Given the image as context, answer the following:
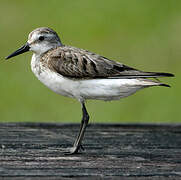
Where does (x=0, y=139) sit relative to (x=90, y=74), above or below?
below

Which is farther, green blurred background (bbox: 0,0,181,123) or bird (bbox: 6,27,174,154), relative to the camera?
green blurred background (bbox: 0,0,181,123)

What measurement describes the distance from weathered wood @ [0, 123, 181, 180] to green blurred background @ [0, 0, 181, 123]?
6532 mm

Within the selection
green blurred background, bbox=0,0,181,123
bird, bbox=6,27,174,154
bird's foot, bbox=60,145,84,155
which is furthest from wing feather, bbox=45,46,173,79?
green blurred background, bbox=0,0,181,123

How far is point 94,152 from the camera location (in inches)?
352

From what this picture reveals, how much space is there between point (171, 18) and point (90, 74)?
45.7 feet

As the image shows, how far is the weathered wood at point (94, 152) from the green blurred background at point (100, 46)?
653 centimetres

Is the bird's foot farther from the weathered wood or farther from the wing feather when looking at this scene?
the wing feather

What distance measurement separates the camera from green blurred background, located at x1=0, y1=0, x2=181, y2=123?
1786 cm

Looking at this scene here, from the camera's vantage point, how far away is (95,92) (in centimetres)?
904

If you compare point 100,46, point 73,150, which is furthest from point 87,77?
point 100,46

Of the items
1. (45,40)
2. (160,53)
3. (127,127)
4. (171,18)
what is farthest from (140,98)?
(45,40)

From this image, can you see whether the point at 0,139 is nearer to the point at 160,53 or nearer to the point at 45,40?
the point at 45,40

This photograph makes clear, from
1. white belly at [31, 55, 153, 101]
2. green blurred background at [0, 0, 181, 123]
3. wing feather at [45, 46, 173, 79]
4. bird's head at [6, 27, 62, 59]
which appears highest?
bird's head at [6, 27, 62, 59]

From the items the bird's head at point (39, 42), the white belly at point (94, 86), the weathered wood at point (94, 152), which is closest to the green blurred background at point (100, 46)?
the weathered wood at point (94, 152)
